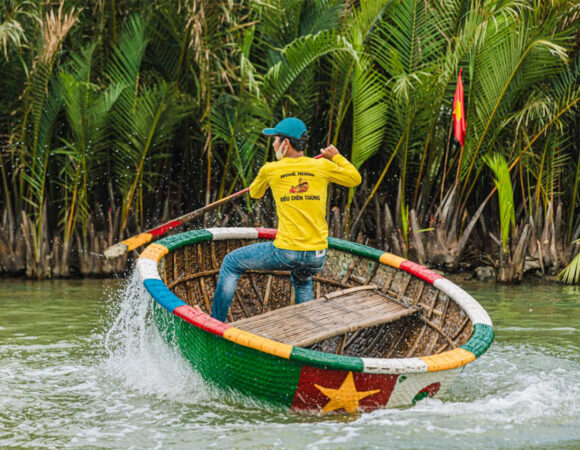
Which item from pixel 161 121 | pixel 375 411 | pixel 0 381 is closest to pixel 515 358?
pixel 375 411

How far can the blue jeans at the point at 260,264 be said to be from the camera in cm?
569

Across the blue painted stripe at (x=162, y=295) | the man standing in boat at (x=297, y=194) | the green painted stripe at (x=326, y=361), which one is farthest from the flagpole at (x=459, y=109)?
the green painted stripe at (x=326, y=361)

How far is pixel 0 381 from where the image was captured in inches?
223

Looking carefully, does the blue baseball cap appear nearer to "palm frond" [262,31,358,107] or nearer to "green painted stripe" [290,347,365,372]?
"green painted stripe" [290,347,365,372]

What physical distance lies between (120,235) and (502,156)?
478cm

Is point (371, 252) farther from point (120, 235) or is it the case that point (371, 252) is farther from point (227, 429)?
point (120, 235)

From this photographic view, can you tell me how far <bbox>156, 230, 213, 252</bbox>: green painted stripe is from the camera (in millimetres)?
6466

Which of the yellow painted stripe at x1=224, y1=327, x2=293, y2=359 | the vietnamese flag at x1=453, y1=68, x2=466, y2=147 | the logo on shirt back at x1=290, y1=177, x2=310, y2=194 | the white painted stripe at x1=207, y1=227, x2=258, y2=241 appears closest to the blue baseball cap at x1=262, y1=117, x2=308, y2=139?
the logo on shirt back at x1=290, y1=177, x2=310, y2=194

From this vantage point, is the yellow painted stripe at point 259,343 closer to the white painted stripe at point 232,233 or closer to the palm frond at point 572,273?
the white painted stripe at point 232,233

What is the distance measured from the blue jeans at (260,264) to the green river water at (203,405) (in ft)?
1.72

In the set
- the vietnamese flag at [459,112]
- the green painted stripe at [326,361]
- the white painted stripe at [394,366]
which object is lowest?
the white painted stripe at [394,366]

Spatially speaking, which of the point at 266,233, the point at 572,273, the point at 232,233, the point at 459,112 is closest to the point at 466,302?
the point at 266,233

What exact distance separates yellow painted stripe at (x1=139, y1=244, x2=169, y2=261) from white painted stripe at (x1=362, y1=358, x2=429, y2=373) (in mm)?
2030

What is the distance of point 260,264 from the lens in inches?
227
